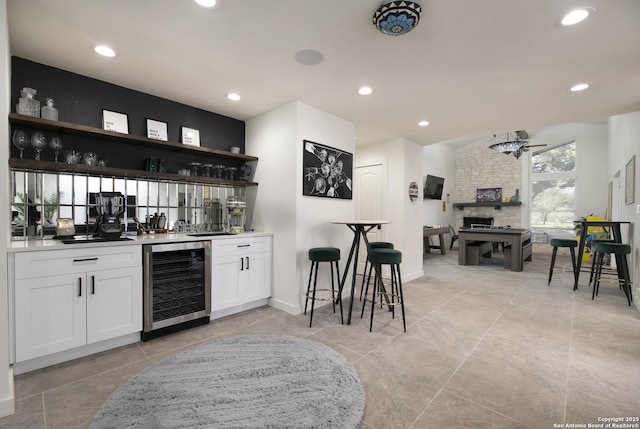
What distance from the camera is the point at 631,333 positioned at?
287cm

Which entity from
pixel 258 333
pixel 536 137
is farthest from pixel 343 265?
pixel 536 137

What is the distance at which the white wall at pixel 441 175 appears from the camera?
8.88 m

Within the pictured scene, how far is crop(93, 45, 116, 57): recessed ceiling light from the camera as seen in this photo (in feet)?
7.68

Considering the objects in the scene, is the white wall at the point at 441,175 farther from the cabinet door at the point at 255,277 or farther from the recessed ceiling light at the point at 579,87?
the cabinet door at the point at 255,277

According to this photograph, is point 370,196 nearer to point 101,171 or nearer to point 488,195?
point 101,171

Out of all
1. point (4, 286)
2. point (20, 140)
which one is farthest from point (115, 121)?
point (4, 286)

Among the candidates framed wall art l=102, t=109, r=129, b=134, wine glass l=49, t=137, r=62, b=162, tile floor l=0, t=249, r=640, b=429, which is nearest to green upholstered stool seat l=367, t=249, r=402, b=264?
tile floor l=0, t=249, r=640, b=429

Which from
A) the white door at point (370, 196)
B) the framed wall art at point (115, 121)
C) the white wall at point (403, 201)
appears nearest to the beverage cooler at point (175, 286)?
the framed wall art at point (115, 121)

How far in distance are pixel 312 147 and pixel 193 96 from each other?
59.0 inches

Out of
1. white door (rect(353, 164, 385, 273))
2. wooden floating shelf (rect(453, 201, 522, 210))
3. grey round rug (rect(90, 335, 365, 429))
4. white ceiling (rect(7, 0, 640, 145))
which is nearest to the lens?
grey round rug (rect(90, 335, 365, 429))

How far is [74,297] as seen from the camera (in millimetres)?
2270

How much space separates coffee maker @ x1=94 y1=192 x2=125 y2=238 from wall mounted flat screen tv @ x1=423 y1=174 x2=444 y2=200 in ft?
25.2

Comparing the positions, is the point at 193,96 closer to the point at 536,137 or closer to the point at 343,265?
the point at 343,265

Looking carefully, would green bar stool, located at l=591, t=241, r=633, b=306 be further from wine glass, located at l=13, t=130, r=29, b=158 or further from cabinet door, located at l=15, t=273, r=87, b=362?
wine glass, located at l=13, t=130, r=29, b=158
